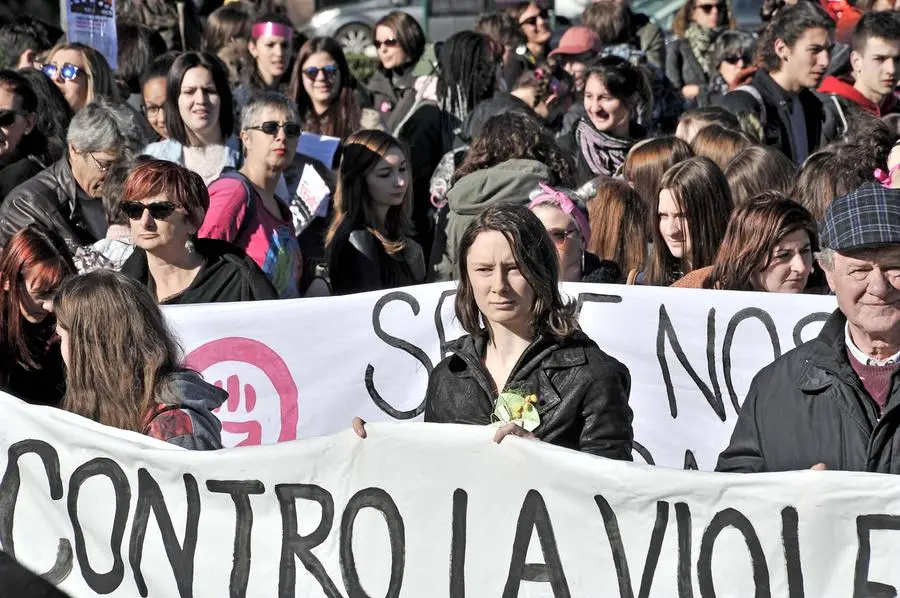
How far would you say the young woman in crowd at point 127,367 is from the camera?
434 centimetres

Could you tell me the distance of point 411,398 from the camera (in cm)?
602

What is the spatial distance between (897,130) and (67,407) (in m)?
5.37

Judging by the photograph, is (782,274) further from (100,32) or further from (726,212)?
(100,32)

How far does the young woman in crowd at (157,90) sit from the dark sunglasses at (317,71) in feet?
2.59

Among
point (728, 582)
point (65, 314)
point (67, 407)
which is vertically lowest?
point (728, 582)

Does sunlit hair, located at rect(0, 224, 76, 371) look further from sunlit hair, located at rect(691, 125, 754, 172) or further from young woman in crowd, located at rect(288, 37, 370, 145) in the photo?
young woman in crowd, located at rect(288, 37, 370, 145)

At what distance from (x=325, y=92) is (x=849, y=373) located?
5.50 m

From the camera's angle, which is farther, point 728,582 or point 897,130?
point 897,130

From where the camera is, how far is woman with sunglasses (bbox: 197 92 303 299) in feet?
21.4

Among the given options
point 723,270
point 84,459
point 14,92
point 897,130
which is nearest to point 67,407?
point 84,459

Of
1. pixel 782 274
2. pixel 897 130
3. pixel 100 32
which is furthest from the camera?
pixel 100 32

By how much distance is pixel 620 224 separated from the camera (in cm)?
676

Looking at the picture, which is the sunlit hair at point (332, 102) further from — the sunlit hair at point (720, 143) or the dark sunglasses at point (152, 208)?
the dark sunglasses at point (152, 208)

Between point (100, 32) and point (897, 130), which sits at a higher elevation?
point (100, 32)
